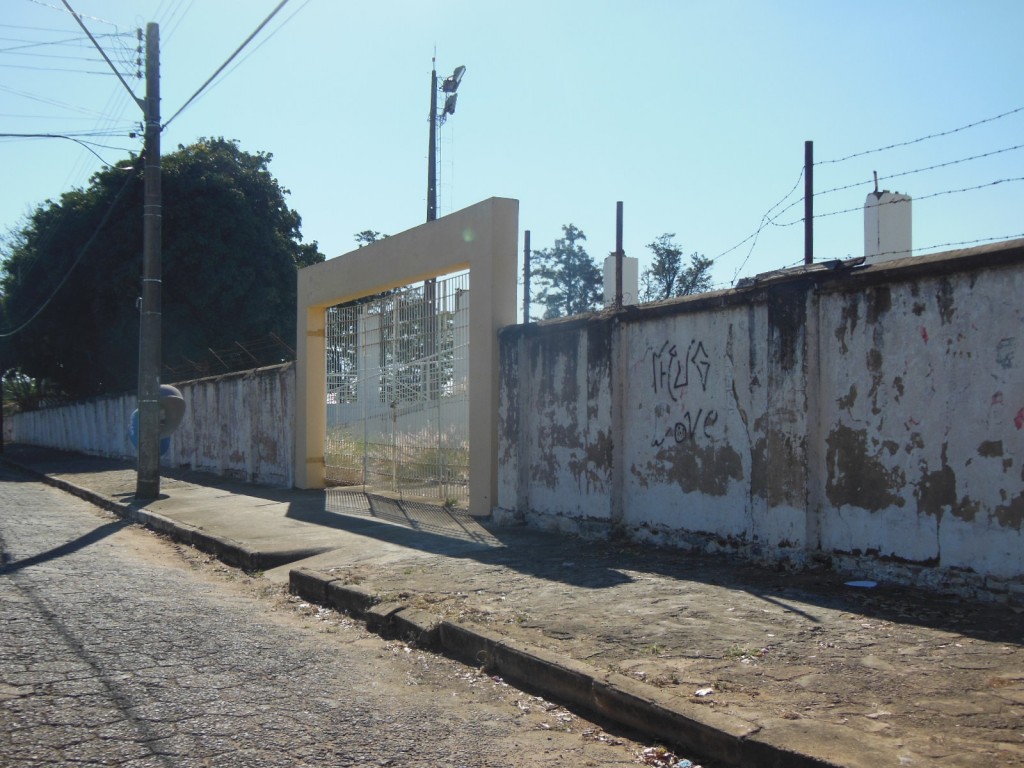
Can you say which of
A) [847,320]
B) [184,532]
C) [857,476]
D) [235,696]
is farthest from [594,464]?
[184,532]

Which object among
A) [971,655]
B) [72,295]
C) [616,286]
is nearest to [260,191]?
[72,295]

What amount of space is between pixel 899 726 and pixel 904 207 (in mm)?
4877

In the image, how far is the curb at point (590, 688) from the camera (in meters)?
3.48

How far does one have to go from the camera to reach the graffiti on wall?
7.34 m

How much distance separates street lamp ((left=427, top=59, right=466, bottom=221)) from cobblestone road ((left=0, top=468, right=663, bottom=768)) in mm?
14417

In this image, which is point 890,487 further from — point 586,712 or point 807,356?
point 586,712

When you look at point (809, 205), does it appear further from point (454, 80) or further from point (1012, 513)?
point (454, 80)

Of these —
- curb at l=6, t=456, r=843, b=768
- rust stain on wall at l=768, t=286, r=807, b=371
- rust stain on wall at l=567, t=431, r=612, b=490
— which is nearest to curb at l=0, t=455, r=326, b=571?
curb at l=6, t=456, r=843, b=768

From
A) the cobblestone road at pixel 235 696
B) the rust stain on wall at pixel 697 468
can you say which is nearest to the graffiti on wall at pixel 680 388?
the rust stain on wall at pixel 697 468

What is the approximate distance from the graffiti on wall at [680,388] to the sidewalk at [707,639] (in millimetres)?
1025

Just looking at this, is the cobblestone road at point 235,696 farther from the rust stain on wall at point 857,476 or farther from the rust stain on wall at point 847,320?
the rust stain on wall at point 847,320

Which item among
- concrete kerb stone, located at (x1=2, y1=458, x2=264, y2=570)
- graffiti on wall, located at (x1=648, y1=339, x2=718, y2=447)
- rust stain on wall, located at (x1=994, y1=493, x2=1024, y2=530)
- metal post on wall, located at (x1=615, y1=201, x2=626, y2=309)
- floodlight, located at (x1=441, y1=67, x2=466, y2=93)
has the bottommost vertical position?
concrete kerb stone, located at (x1=2, y1=458, x2=264, y2=570)

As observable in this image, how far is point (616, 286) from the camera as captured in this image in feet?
27.2

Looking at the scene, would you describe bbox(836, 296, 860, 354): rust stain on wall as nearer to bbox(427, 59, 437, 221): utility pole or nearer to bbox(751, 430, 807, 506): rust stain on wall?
bbox(751, 430, 807, 506): rust stain on wall
